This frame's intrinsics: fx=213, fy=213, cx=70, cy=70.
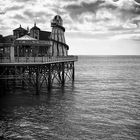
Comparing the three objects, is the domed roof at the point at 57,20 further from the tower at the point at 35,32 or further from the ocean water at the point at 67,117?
the ocean water at the point at 67,117

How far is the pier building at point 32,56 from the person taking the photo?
28297 mm

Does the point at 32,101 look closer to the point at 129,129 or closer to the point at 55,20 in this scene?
the point at 129,129

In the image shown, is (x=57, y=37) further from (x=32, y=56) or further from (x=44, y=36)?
(x=32, y=56)

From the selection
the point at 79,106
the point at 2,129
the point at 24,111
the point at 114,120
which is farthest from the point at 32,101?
the point at 114,120

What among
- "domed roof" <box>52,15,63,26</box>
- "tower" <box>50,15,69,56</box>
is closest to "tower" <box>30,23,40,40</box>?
"tower" <box>50,15,69,56</box>

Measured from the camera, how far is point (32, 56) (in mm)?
32750

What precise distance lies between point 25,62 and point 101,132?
1402 centimetres

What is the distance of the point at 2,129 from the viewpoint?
18766 mm

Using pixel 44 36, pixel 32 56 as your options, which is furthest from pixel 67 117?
pixel 44 36

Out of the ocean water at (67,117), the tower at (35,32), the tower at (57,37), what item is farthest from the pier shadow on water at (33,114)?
the tower at (35,32)

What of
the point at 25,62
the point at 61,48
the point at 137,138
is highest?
the point at 61,48

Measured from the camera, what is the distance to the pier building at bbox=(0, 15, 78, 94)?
1114 inches

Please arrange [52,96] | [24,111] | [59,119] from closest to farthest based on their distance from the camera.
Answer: [59,119] → [24,111] → [52,96]

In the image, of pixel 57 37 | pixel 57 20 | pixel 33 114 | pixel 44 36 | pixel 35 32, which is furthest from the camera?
pixel 57 20
